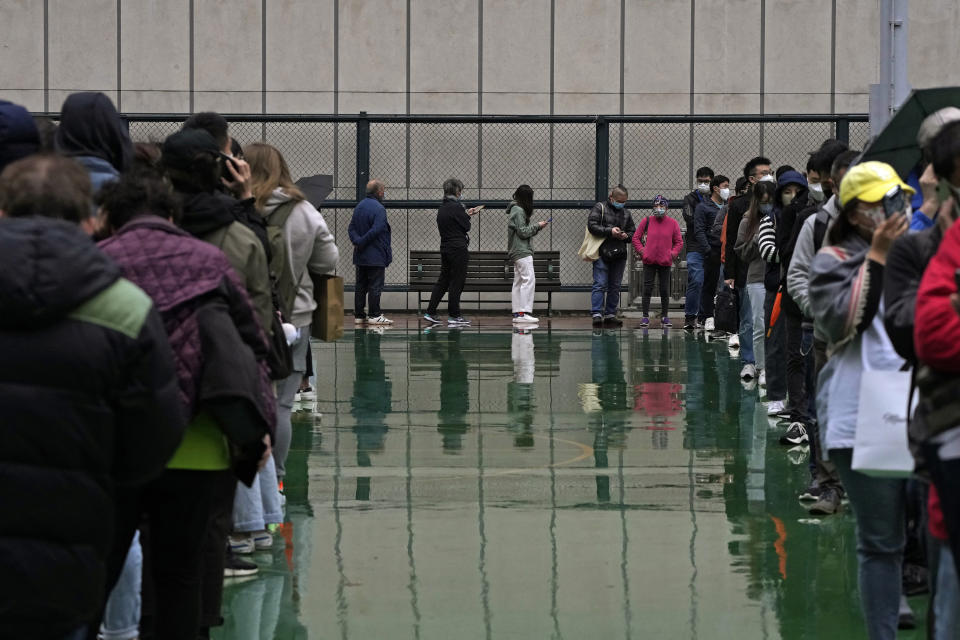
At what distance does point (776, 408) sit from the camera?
11.7 meters

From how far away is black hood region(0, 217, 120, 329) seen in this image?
143 inches

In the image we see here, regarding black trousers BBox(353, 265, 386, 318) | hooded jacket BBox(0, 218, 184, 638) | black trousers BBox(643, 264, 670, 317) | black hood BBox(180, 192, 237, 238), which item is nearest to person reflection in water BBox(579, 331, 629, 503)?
black trousers BBox(643, 264, 670, 317)

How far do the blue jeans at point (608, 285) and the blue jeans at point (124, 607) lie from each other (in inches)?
612

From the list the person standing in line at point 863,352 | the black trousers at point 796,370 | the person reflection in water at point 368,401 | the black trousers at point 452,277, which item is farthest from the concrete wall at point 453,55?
the person standing in line at point 863,352

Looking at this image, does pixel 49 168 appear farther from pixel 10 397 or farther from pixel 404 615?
pixel 404 615

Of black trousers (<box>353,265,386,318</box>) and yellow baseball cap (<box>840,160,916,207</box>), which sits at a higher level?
yellow baseball cap (<box>840,160,916,207</box>)

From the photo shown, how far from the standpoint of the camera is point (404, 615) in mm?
6176

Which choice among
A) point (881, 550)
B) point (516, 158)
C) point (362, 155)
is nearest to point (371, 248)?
point (362, 155)

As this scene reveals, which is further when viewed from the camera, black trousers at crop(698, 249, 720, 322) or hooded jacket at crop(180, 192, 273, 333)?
black trousers at crop(698, 249, 720, 322)

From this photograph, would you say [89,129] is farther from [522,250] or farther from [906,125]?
[522,250]

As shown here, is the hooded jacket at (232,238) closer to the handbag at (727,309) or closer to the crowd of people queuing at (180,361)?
the crowd of people queuing at (180,361)

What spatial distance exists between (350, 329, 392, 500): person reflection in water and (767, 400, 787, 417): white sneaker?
2966 mm

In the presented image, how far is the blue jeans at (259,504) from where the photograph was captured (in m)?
7.08

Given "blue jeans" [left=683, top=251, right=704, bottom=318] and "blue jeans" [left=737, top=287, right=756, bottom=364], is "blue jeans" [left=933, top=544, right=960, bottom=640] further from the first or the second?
"blue jeans" [left=683, top=251, right=704, bottom=318]
